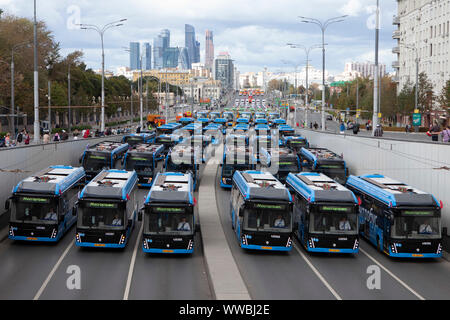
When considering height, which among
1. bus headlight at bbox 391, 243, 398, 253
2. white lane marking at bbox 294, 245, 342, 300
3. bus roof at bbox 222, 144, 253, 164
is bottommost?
white lane marking at bbox 294, 245, 342, 300

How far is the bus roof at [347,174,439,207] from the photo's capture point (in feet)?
70.2

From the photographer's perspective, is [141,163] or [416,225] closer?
[416,225]

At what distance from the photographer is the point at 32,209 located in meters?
22.5

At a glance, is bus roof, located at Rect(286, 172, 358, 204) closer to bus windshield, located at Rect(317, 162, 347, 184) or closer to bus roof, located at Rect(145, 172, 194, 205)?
bus roof, located at Rect(145, 172, 194, 205)

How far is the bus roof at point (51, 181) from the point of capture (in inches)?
888

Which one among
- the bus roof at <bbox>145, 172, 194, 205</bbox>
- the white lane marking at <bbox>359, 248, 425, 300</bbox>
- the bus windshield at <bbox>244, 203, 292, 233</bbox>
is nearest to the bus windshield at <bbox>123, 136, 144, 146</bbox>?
the bus roof at <bbox>145, 172, 194, 205</bbox>

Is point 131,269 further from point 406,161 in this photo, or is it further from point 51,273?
point 406,161

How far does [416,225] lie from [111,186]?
11001mm

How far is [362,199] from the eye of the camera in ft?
81.9

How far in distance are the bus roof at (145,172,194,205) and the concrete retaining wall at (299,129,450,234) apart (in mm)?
10427

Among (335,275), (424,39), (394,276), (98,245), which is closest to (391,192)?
(394,276)

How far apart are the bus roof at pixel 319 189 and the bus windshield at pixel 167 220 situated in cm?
456
